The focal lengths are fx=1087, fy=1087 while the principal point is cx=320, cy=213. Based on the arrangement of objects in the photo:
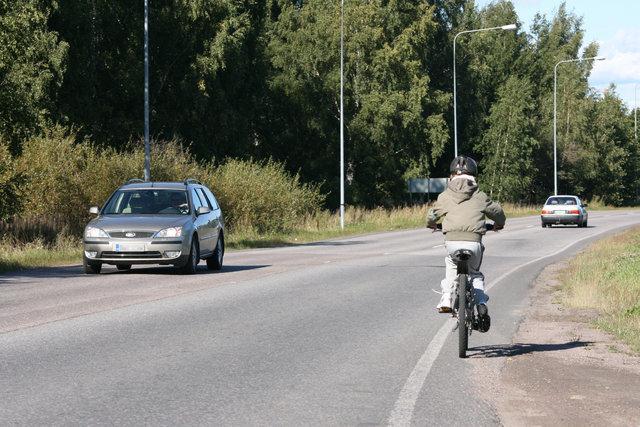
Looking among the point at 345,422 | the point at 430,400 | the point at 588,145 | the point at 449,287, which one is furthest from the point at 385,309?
the point at 588,145

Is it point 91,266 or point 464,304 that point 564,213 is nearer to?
point 91,266

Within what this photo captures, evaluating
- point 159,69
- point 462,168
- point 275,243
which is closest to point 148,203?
point 462,168

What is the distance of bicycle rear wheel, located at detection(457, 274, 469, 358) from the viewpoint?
32.7 feet

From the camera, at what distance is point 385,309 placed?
48.3 feet

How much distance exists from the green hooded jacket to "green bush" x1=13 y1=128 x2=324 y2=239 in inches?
666

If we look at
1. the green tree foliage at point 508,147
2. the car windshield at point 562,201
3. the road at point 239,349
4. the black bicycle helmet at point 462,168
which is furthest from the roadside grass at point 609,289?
the green tree foliage at point 508,147

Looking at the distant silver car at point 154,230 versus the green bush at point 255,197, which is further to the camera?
the green bush at point 255,197

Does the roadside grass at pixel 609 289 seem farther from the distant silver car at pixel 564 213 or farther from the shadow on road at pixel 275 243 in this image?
the distant silver car at pixel 564 213

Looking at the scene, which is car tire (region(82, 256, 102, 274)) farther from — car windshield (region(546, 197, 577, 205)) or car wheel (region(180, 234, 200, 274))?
car windshield (region(546, 197, 577, 205))

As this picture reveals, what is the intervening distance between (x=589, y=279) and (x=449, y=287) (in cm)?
876

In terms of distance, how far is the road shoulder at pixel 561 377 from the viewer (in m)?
7.55

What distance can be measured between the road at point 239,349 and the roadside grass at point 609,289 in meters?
0.90

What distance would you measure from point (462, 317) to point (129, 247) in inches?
416

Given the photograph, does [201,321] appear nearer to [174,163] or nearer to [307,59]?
[174,163]
